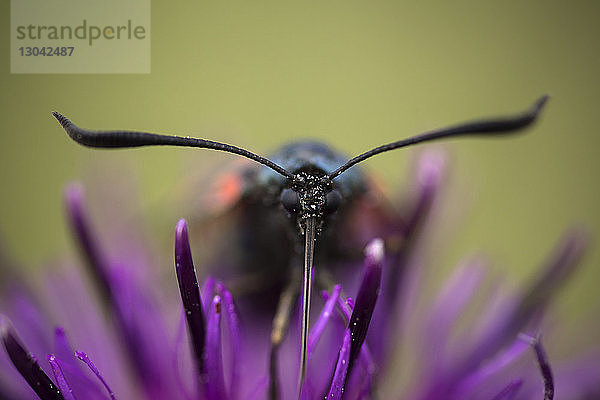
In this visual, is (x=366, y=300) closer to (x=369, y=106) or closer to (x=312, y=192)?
(x=312, y=192)

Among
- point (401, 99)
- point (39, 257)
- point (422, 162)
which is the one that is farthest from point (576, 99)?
point (39, 257)

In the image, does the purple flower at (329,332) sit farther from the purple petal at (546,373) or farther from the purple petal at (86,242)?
the purple petal at (546,373)

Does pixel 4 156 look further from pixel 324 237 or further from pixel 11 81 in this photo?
pixel 324 237

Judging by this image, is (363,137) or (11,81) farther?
(363,137)

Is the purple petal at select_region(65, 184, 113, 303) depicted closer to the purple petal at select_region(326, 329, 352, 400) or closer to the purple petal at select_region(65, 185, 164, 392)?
the purple petal at select_region(65, 185, 164, 392)

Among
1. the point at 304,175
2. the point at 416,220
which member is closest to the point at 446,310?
the point at 416,220

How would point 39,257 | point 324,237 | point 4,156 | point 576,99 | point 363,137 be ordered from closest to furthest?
point 324,237
point 4,156
point 39,257
point 363,137
point 576,99

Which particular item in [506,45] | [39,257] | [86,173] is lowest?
[39,257]
